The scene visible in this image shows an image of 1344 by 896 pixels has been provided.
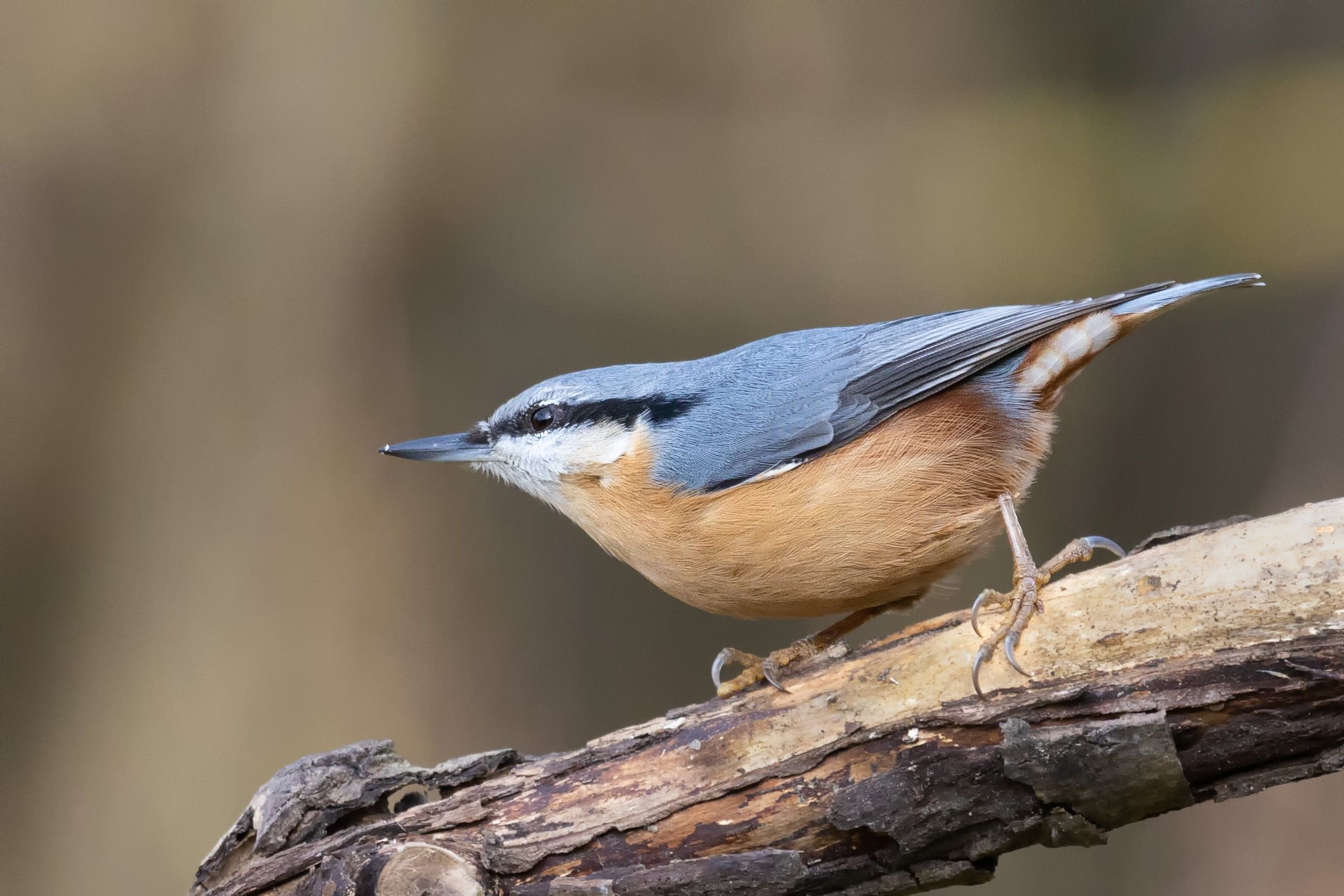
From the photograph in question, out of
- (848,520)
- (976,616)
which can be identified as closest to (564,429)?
(848,520)

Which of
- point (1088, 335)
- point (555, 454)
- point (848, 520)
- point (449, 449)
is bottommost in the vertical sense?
point (848, 520)

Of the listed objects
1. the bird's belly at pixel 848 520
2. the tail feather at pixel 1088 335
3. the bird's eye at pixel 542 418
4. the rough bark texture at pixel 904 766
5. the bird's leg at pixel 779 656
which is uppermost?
the bird's eye at pixel 542 418

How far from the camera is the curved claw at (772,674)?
225 cm

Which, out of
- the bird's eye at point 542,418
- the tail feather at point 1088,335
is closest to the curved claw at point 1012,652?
the tail feather at point 1088,335

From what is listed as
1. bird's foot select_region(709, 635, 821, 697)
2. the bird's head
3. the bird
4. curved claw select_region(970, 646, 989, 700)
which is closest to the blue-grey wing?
the bird

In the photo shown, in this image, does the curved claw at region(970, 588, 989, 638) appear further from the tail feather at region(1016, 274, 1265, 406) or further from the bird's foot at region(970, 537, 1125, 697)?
the tail feather at region(1016, 274, 1265, 406)

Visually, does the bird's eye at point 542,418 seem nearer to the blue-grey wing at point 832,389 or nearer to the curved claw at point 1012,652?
the blue-grey wing at point 832,389

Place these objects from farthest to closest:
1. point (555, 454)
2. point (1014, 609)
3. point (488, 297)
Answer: point (488, 297) < point (555, 454) < point (1014, 609)

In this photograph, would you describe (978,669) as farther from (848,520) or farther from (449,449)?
(449,449)

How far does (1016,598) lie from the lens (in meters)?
2.06

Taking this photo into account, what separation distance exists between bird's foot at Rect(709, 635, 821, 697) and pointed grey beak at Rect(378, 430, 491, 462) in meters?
0.84

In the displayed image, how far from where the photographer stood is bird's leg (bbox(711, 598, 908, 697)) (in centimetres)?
242

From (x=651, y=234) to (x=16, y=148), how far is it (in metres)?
2.48

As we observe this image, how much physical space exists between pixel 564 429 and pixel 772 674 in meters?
0.85
